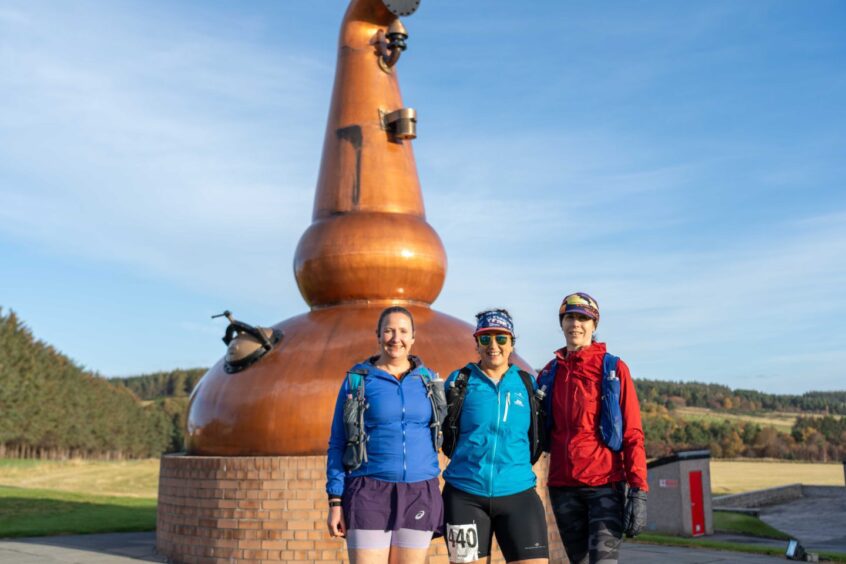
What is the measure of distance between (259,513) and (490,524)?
6168 millimetres

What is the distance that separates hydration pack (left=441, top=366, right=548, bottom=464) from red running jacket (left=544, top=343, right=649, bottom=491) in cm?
10

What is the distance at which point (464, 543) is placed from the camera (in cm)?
464

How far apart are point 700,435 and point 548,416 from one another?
60238mm

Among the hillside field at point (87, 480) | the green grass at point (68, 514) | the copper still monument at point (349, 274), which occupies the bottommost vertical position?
the hillside field at point (87, 480)

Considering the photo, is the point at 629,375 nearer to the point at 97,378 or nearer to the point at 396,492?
the point at 396,492

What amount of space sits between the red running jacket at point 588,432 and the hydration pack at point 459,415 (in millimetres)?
97

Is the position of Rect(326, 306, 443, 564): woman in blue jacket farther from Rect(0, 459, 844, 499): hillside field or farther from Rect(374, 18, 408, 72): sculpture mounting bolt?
Rect(0, 459, 844, 499): hillside field

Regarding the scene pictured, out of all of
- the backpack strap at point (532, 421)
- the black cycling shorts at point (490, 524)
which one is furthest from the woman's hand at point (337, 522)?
the backpack strap at point (532, 421)

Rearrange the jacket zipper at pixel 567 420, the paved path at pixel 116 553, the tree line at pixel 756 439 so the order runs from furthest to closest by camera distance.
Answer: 1. the tree line at pixel 756 439
2. the paved path at pixel 116 553
3. the jacket zipper at pixel 567 420

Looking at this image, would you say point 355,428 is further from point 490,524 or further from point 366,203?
point 366,203

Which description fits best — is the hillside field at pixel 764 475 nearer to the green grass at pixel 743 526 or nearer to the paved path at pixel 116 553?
the green grass at pixel 743 526

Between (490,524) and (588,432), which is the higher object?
(588,432)

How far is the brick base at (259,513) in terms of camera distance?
1000 cm

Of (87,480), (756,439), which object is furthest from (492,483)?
(756,439)
